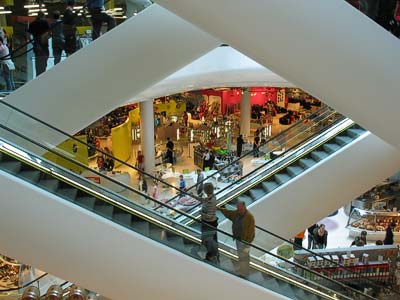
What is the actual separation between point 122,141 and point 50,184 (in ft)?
46.8

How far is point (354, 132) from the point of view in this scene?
9.34m

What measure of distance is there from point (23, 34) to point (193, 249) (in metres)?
5.02

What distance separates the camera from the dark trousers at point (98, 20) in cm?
860

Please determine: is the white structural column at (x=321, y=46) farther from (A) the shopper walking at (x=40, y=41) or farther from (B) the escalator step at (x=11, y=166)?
(A) the shopper walking at (x=40, y=41)

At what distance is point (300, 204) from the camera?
909 cm

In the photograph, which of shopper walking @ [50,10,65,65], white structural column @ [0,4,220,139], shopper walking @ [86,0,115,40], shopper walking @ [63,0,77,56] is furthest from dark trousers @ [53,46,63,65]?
shopper walking @ [86,0,115,40]

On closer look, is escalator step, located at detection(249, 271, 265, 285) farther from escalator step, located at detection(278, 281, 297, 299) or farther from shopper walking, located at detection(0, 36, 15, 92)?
shopper walking, located at detection(0, 36, 15, 92)

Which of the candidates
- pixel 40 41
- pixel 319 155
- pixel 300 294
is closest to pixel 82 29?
pixel 40 41

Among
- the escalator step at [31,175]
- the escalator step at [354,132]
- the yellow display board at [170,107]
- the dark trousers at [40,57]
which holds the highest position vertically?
the dark trousers at [40,57]

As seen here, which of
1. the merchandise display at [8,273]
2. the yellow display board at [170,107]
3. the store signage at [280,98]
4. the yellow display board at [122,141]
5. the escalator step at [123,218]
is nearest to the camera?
the escalator step at [123,218]

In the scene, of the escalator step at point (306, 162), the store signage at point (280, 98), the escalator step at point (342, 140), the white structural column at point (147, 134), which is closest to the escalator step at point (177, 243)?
the escalator step at point (306, 162)

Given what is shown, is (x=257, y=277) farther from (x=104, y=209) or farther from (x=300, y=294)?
(x=104, y=209)

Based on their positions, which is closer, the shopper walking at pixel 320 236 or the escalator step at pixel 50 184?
the escalator step at pixel 50 184

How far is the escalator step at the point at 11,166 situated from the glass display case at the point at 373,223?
442 inches
